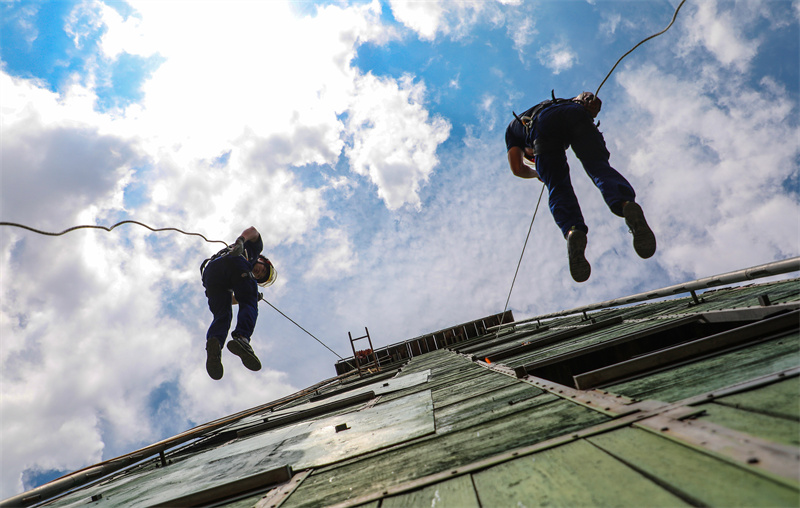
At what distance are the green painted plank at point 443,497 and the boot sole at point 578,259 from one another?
337 centimetres

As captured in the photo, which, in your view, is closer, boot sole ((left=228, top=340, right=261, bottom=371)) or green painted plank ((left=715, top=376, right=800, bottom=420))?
green painted plank ((left=715, top=376, right=800, bottom=420))

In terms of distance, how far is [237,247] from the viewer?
283 inches

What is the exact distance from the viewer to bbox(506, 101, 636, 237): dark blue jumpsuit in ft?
15.7

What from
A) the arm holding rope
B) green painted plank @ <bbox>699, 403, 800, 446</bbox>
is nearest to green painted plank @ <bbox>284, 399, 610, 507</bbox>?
green painted plank @ <bbox>699, 403, 800, 446</bbox>

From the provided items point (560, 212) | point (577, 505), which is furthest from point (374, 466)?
point (560, 212)

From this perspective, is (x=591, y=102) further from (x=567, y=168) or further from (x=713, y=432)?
(x=713, y=432)

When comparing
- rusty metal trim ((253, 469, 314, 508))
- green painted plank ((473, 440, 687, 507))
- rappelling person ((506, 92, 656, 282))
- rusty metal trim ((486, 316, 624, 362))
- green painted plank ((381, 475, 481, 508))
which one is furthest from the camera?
rusty metal trim ((486, 316, 624, 362))

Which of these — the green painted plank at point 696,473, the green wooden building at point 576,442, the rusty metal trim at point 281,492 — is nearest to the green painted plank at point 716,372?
the green wooden building at point 576,442

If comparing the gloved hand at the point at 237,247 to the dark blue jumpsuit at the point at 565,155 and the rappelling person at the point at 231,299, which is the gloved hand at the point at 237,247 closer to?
the rappelling person at the point at 231,299

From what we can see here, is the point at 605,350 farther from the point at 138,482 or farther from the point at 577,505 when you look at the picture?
the point at 138,482

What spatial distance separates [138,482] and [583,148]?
679cm

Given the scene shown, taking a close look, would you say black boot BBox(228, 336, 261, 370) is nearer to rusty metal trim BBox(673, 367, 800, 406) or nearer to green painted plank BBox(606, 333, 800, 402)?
green painted plank BBox(606, 333, 800, 402)

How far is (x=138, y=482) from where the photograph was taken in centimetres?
505

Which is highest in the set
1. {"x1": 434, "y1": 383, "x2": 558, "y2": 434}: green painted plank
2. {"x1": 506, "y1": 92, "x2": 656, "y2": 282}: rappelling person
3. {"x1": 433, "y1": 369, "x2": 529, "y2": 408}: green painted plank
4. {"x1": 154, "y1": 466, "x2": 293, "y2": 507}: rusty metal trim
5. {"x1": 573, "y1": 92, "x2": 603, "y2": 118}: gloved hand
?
{"x1": 573, "y1": 92, "x2": 603, "y2": 118}: gloved hand
